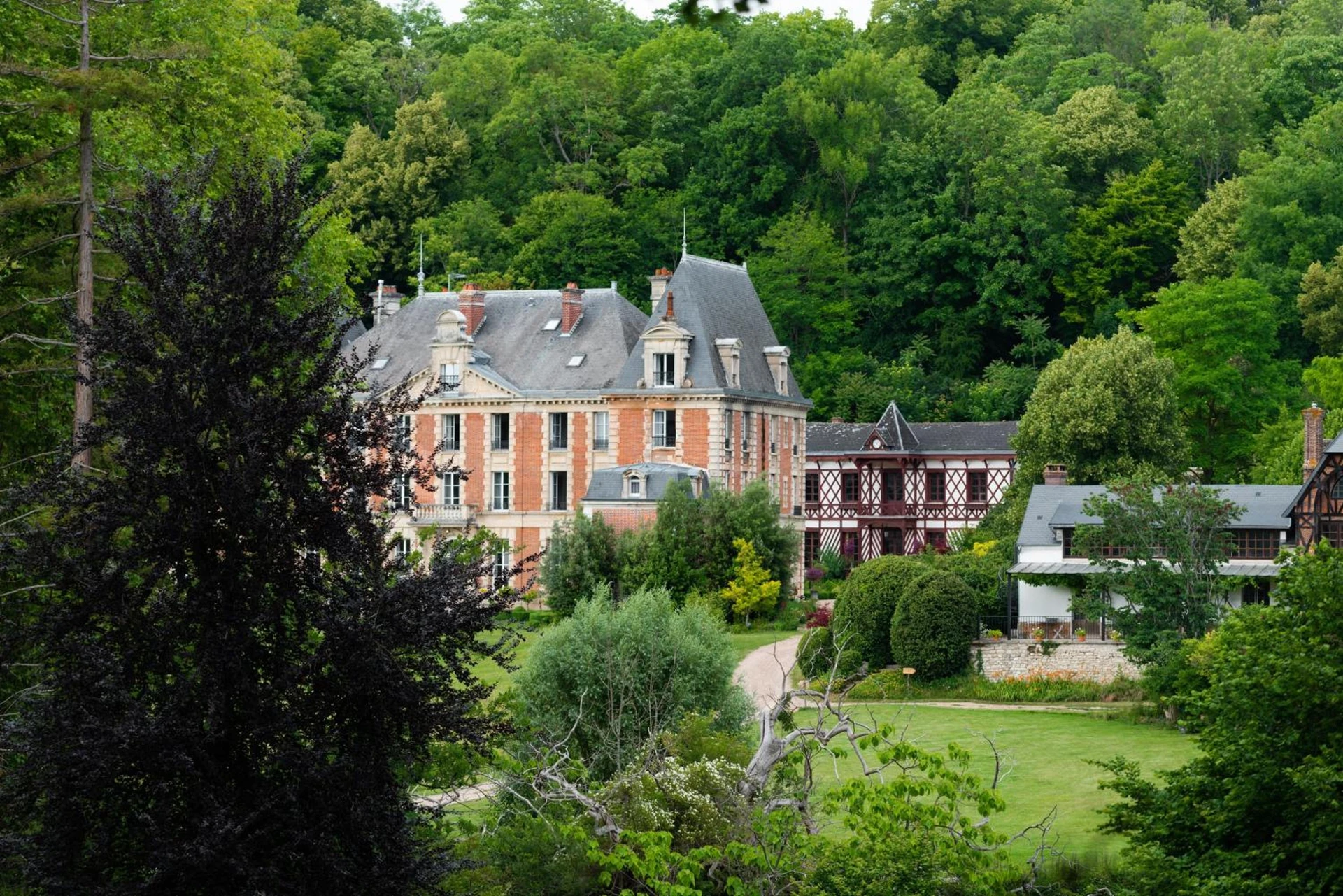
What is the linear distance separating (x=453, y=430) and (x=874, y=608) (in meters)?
18.3

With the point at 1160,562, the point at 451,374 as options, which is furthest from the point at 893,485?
the point at 1160,562

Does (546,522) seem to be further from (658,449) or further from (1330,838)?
(1330,838)

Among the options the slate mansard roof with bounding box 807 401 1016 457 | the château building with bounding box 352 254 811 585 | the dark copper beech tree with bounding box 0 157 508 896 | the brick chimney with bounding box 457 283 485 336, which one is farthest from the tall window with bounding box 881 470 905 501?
the dark copper beech tree with bounding box 0 157 508 896

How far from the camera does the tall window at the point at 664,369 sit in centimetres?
5272

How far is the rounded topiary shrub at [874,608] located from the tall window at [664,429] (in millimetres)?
12455

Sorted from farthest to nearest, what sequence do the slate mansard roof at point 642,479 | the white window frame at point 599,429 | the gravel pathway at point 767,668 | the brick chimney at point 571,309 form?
the brick chimney at point 571,309
the white window frame at point 599,429
the slate mansard roof at point 642,479
the gravel pathway at point 767,668

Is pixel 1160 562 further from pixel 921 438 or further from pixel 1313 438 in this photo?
pixel 921 438

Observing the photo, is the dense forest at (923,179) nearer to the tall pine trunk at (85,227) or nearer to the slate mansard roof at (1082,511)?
the slate mansard roof at (1082,511)

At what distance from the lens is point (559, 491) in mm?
53938

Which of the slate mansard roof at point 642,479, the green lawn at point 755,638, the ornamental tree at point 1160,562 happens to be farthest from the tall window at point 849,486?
the ornamental tree at point 1160,562

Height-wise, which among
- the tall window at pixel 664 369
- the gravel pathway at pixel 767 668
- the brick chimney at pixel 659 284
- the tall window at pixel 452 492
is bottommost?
the gravel pathway at pixel 767 668

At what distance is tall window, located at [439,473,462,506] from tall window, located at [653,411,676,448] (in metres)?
5.43

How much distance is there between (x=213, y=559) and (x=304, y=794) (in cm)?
165

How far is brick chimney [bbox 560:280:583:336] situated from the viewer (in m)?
55.4
